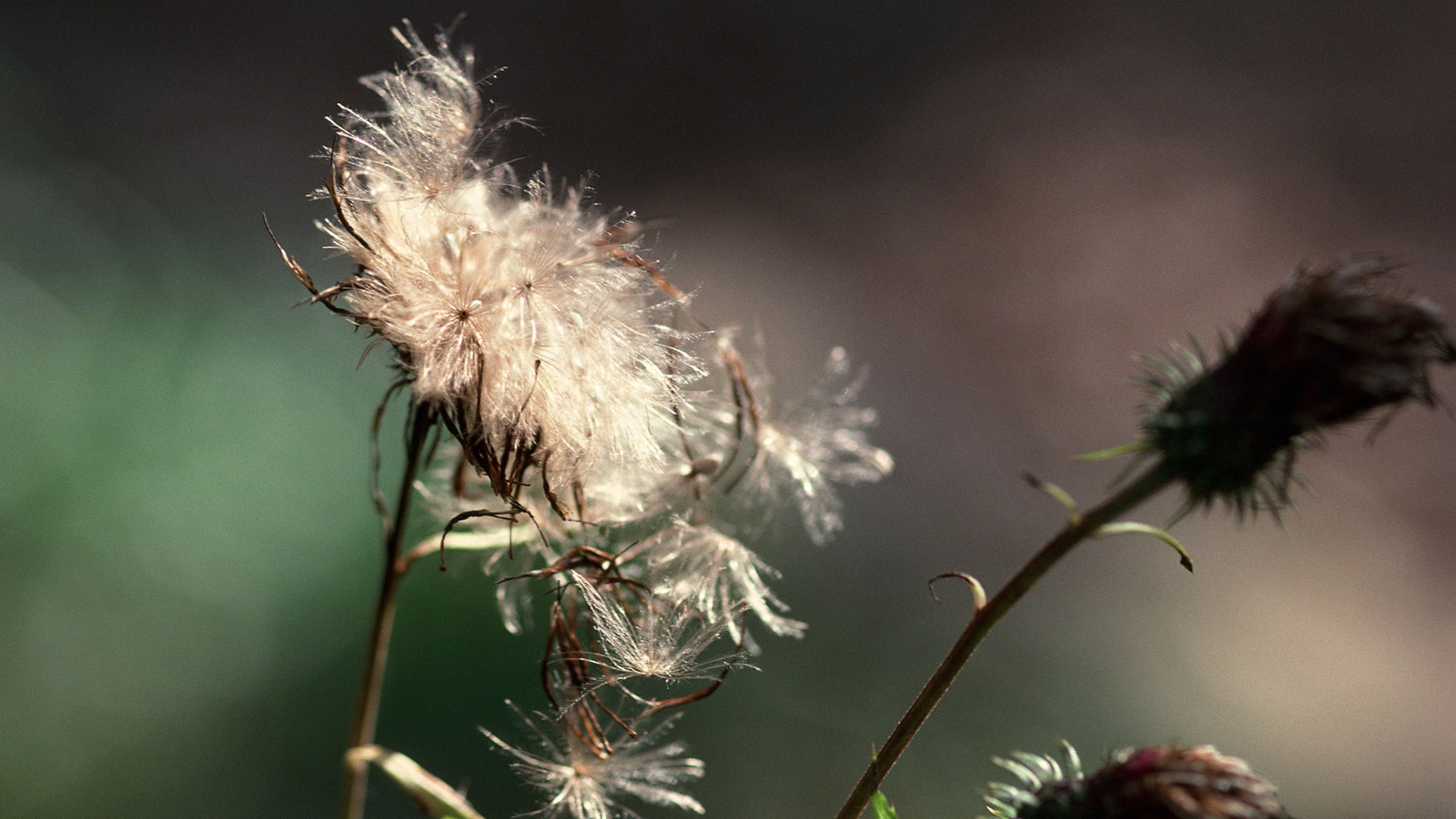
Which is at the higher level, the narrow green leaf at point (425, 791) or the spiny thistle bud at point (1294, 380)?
the spiny thistle bud at point (1294, 380)

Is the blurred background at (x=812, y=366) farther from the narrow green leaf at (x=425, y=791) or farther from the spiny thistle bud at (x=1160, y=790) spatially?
the narrow green leaf at (x=425, y=791)

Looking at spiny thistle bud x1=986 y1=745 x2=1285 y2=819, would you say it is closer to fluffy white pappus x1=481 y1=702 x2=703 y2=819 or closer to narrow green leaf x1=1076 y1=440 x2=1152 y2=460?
narrow green leaf x1=1076 y1=440 x2=1152 y2=460

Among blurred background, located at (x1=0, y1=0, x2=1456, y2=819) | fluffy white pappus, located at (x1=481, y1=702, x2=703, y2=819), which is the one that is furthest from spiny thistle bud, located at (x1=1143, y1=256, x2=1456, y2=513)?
fluffy white pappus, located at (x1=481, y1=702, x2=703, y2=819)

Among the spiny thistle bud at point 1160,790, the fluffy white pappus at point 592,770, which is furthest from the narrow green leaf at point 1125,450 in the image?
the fluffy white pappus at point 592,770

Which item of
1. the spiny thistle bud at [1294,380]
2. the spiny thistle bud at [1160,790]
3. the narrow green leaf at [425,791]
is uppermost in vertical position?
the spiny thistle bud at [1294,380]

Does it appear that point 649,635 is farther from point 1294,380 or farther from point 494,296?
point 1294,380

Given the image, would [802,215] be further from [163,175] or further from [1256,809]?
[1256,809]

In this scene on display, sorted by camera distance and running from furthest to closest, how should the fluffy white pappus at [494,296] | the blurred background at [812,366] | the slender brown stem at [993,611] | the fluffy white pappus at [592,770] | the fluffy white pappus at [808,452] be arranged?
1. the blurred background at [812,366]
2. the fluffy white pappus at [808,452]
3. the fluffy white pappus at [592,770]
4. the fluffy white pappus at [494,296]
5. the slender brown stem at [993,611]

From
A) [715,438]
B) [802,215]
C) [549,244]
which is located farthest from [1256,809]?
[802,215]
